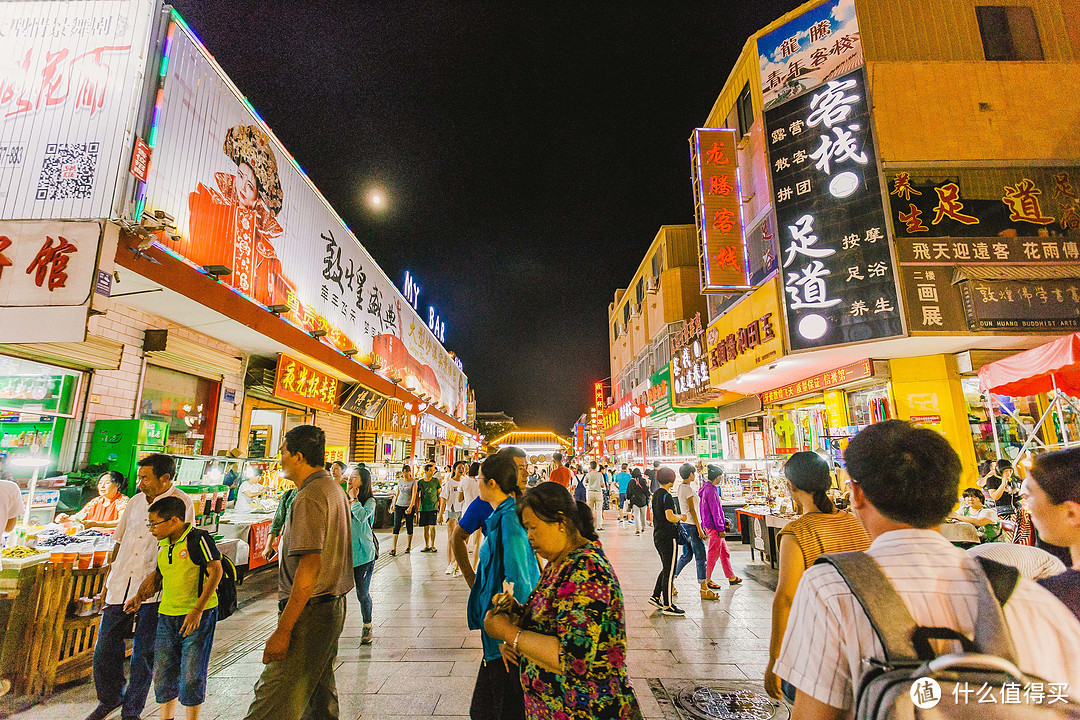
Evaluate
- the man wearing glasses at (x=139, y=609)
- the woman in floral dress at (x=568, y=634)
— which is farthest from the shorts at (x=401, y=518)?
the woman in floral dress at (x=568, y=634)

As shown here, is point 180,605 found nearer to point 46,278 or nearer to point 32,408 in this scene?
point 46,278

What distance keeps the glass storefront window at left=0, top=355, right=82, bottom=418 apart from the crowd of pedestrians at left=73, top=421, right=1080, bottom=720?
Result: 3.80m

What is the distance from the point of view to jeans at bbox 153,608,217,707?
128 inches

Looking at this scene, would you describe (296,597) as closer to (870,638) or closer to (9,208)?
(870,638)

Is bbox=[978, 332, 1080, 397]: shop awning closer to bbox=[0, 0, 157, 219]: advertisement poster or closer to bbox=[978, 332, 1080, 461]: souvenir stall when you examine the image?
bbox=[978, 332, 1080, 461]: souvenir stall

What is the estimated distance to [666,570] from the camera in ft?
20.5

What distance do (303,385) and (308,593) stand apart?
368 inches

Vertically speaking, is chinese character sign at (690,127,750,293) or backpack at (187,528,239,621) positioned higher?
chinese character sign at (690,127,750,293)

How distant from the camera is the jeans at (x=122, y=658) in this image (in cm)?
341

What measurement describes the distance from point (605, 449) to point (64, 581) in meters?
50.8

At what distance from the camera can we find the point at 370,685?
162 inches

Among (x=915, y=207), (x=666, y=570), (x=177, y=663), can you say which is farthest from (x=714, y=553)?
(x=915, y=207)

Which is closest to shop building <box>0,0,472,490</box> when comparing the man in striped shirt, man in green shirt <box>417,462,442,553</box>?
man in green shirt <box>417,462,442,553</box>

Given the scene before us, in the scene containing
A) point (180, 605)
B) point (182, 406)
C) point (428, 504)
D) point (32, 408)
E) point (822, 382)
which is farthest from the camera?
point (822, 382)
